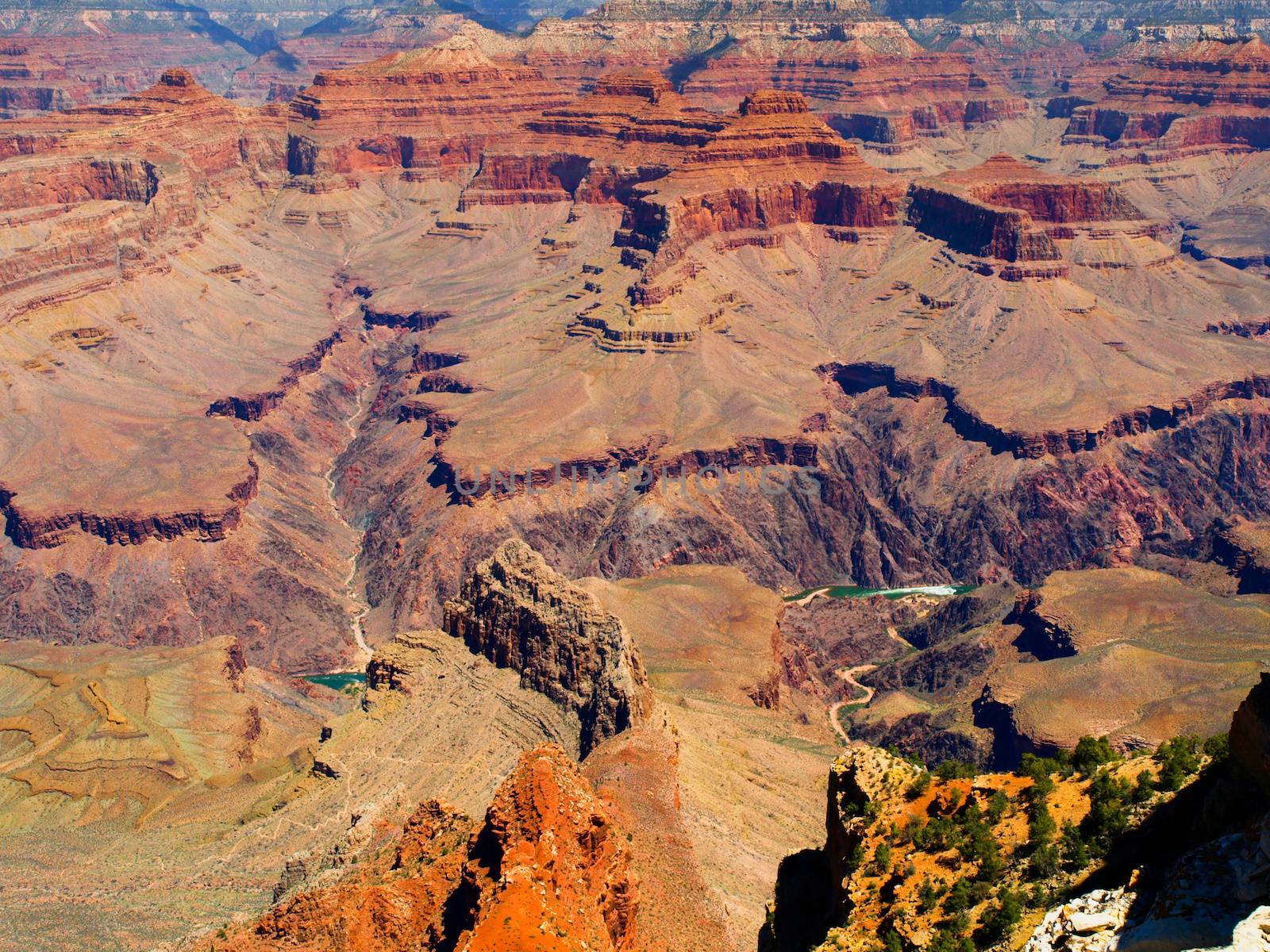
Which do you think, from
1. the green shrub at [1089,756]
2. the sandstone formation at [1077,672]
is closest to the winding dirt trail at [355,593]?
the sandstone formation at [1077,672]

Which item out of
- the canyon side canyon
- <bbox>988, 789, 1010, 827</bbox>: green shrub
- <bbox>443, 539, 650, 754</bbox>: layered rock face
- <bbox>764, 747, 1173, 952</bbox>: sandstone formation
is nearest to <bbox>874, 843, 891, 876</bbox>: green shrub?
<bbox>764, 747, 1173, 952</bbox>: sandstone formation

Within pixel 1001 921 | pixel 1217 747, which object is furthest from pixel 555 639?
pixel 1001 921

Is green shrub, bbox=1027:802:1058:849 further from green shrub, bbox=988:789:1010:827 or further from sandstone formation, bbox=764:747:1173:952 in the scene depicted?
green shrub, bbox=988:789:1010:827

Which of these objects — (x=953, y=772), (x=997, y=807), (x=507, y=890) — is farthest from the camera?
(x=953, y=772)

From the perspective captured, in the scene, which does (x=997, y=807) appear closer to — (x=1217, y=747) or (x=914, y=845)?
(x=914, y=845)

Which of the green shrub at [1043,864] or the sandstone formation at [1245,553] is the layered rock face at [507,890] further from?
the sandstone formation at [1245,553]

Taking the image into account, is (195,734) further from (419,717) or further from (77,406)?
(77,406)
